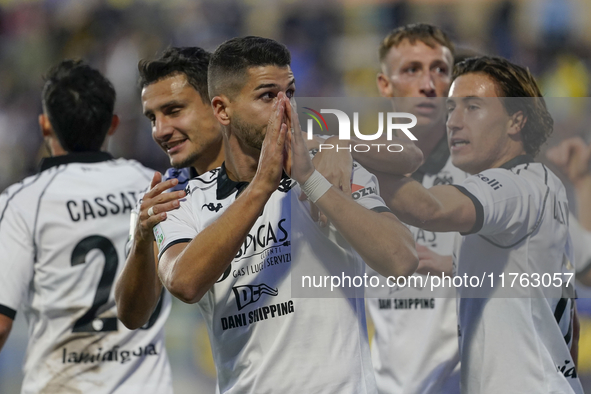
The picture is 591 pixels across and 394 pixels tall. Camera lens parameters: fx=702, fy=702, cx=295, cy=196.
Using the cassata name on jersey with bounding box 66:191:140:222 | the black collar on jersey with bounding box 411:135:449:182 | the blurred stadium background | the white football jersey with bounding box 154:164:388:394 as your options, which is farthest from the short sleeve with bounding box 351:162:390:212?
the blurred stadium background

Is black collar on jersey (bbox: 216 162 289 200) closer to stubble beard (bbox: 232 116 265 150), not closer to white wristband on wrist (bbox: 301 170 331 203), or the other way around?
→ stubble beard (bbox: 232 116 265 150)

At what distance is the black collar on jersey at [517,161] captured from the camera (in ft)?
10.7

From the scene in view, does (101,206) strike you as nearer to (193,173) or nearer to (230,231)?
(193,173)

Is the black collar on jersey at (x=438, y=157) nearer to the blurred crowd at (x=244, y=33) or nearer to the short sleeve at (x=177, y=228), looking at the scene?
the short sleeve at (x=177, y=228)

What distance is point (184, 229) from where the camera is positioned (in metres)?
2.94

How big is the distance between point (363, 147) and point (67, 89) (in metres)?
2.06

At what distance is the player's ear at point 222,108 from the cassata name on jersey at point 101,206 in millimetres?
1319

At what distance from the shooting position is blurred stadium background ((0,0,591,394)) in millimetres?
10570

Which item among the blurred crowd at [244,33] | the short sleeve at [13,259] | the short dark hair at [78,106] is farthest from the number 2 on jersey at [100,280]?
the blurred crowd at [244,33]

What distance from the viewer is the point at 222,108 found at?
3.06 m

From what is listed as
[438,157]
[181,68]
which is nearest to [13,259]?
[181,68]

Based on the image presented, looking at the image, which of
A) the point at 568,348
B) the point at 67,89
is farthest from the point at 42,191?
the point at 568,348

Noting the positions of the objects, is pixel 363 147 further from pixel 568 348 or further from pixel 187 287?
pixel 568 348

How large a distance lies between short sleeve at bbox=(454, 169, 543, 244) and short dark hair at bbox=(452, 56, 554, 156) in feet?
0.87
